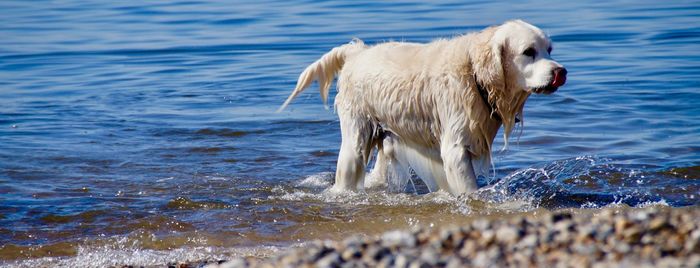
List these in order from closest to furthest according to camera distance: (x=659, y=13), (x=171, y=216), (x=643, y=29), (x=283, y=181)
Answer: (x=171, y=216) → (x=283, y=181) → (x=643, y=29) → (x=659, y=13)

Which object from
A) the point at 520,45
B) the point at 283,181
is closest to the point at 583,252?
the point at 520,45

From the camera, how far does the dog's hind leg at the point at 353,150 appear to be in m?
8.21

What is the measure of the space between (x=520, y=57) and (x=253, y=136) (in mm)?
4180

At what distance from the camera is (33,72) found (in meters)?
15.4

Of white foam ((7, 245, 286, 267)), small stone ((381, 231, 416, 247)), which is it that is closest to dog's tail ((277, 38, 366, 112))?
white foam ((7, 245, 286, 267))

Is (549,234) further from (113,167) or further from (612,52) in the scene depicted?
(612,52)

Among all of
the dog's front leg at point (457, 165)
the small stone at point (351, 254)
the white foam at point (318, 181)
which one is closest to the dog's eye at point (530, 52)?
the dog's front leg at point (457, 165)

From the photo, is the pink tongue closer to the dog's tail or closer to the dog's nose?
the dog's nose

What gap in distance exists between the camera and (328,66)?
8.62 meters

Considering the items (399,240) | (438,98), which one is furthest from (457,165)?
(399,240)

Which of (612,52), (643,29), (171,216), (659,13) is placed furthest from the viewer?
(659,13)

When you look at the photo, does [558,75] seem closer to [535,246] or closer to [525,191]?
[525,191]

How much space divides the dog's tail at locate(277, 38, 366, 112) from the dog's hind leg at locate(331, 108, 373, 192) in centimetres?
43

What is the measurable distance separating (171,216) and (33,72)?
8.01 metres
